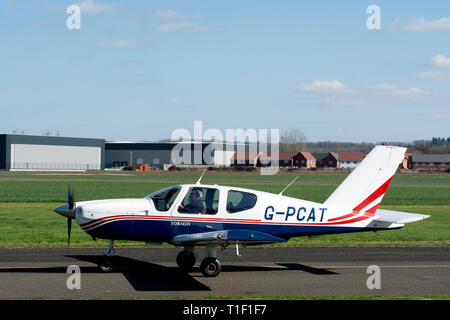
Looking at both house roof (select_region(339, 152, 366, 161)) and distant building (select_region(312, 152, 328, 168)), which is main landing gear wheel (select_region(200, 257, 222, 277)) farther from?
house roof (select_region(339, 152, 366, 161))

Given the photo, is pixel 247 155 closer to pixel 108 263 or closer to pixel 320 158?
pixel 320 158

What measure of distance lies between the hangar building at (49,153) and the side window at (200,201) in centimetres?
11023

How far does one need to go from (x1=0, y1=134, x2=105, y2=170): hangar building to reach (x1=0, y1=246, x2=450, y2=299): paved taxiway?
105652 mm

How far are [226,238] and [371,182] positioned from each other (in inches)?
172

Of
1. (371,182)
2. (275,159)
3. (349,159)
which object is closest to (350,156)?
(349,159)

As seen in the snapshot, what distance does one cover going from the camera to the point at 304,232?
1444 cm

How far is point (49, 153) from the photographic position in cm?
12362

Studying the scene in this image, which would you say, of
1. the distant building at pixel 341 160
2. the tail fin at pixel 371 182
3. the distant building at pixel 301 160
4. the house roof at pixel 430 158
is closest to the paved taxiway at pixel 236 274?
the tail fin at pixel 371 182

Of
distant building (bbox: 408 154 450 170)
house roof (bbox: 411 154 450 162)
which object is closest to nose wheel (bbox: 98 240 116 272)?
distant building (bbox: 408 154 450 170)

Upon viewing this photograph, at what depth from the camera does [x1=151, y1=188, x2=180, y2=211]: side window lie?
13.9 meters

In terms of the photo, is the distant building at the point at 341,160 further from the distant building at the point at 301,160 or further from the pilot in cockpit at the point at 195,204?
the pilot in cockpit at the point at 195,204

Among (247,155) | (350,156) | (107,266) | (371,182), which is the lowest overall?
(350,156)
